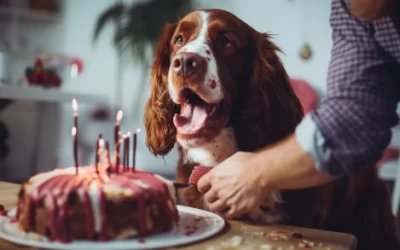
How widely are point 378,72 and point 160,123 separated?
0.87 meters

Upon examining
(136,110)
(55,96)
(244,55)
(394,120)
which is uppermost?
(244,55)

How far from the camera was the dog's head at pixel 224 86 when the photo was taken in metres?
1.39

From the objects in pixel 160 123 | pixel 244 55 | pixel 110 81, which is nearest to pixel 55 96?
pixel 160 123

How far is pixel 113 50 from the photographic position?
5750 millimetres

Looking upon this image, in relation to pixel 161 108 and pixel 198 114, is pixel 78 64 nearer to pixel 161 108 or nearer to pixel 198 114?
pixel 161 108

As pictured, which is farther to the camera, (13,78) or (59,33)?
(59,33)

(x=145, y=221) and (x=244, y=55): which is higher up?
(x=244, y=55)

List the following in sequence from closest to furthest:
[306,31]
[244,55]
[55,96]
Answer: [244,55], [55,96], [306,31]

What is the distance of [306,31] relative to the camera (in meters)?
4.71

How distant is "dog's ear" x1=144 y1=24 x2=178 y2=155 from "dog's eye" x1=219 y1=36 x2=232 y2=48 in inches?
9.3

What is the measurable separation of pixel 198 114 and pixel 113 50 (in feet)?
14.8

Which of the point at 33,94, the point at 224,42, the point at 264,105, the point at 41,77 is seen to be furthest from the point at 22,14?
the point at 264,105

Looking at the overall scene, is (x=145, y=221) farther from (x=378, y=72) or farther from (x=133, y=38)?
(x=133, y=38)

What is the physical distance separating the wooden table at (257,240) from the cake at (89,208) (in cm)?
7
